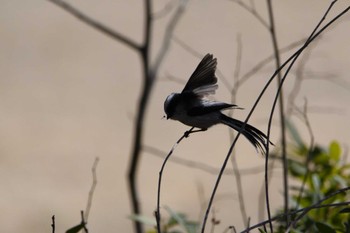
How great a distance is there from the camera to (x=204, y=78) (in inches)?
53.9

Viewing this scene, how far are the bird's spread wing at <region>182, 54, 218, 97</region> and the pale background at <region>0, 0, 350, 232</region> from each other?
3598 millimetres

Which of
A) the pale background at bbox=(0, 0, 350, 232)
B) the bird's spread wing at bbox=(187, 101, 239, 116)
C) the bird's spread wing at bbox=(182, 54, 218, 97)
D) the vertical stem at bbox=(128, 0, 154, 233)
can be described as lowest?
the bird's spread wing at bbox=(187, 101, 239, 116)

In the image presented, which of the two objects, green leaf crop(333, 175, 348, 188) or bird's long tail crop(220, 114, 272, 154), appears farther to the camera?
green leaf crop(333, 175, 348, 188)

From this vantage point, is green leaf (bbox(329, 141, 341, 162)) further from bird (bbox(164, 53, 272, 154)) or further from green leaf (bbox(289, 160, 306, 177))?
bird (bbox(164, 53, 272, 154))

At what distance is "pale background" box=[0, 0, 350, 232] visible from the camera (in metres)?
5.77

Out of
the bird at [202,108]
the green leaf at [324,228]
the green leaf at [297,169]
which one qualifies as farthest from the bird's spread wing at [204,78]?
the green leaf at [297,169]

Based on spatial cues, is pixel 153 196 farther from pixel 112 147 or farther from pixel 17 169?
pixel 17 169

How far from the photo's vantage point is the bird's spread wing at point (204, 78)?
1.34 m

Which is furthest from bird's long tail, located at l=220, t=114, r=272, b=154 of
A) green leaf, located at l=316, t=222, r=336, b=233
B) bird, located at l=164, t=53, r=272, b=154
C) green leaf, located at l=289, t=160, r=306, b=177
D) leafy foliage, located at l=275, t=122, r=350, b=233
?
green leaf, located at l=289, t=160, r=306, b=177

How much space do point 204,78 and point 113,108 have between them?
17.8ft

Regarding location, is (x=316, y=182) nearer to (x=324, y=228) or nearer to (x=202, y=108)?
(x=324, y=228)

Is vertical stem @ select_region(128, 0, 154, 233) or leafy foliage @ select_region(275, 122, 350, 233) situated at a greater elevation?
vertical stem @ select_region(128, 0, 154, 233)

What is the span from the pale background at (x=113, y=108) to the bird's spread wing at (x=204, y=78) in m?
3.60

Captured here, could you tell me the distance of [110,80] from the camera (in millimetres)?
7125
